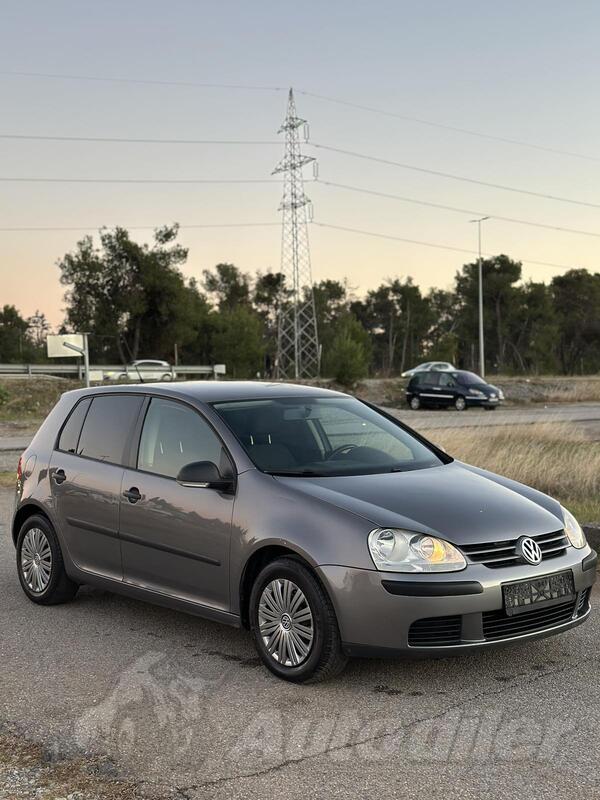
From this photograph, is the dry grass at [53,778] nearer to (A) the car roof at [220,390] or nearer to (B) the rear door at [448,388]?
(A) the car roof at [220,390]

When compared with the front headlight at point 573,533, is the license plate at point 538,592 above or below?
below

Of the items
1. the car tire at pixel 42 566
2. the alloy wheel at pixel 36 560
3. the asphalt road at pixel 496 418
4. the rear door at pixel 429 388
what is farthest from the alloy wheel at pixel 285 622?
the rear door at pixel 429 388

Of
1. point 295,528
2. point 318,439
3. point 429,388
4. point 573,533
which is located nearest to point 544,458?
point 318,439

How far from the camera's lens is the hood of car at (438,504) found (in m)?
5.02

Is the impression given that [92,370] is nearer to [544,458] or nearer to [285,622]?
[544,458]

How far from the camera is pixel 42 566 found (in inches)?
273

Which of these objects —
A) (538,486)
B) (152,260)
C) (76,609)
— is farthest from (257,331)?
(76,609)

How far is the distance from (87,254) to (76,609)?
206 ft

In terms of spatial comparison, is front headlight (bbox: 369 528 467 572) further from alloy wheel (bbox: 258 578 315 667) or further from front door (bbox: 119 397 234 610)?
front door (bbox: 119 397 234 610)

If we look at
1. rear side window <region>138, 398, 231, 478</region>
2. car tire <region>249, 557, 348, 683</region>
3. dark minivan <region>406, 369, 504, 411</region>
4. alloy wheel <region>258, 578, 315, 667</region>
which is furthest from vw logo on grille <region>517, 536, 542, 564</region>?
dark minivan <region>406, 369, 504, 411</region>

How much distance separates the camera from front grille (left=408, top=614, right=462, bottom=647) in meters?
4.86

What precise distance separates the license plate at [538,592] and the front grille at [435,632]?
269mm

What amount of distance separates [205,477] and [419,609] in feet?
4.72

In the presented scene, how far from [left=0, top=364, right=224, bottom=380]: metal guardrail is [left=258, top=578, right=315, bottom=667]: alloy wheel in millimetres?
37962
